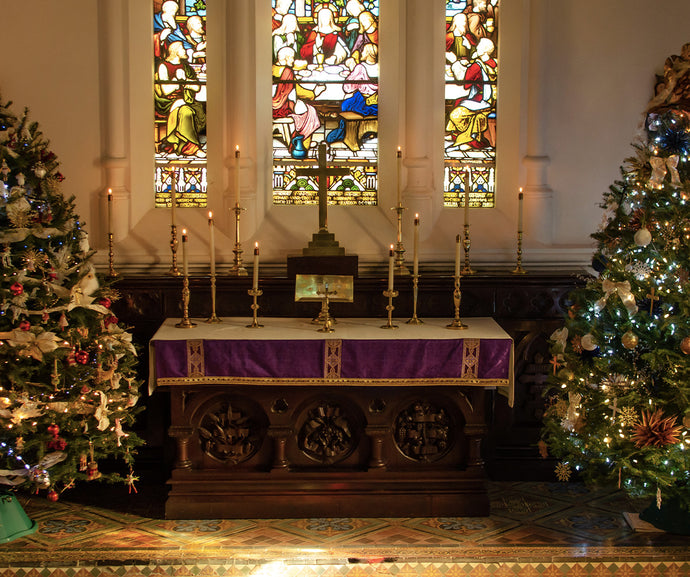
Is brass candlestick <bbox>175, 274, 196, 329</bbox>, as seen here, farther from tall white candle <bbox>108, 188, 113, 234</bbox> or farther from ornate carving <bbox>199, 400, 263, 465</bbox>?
tall white candle <bbox>108, 188, 113, 234</bbox>

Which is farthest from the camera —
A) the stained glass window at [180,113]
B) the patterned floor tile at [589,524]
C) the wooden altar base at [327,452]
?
the stained glass window at [180,113]

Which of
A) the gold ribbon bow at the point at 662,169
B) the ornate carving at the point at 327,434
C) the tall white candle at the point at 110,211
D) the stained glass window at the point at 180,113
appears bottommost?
the ornate carving at the point at 327,434

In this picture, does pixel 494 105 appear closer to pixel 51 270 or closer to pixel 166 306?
pixel 166 306

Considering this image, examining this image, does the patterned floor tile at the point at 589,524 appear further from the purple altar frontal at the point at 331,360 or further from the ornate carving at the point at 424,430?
the purple altar frontal at the point at 331,360

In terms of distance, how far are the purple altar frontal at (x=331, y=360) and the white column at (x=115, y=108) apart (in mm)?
1407

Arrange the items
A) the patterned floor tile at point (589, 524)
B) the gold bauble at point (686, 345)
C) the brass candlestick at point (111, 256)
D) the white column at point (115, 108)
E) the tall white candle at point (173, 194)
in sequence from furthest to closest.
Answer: the white column at point (115, 108) → the tall white candle at point (173, 194) → the brass candlestick at point (111, 256) → the patterned floor tile at point (589, 524) → the gold bauble at point (686, 345)

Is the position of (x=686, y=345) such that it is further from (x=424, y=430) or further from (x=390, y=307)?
(x=390, y=307)

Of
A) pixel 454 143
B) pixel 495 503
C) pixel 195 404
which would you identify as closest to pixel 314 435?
pixel 195 404

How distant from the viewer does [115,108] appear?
6.99 meters

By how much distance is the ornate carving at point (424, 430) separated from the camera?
6.20 metres

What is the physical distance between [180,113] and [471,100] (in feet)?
6.97

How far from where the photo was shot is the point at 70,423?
223 inches

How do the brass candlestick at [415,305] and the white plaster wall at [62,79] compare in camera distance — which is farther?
the white plaster wall at [62,79]

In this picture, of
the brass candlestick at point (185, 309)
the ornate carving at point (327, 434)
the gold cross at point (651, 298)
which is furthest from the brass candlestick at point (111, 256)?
the gold cross at point (651, 298)
